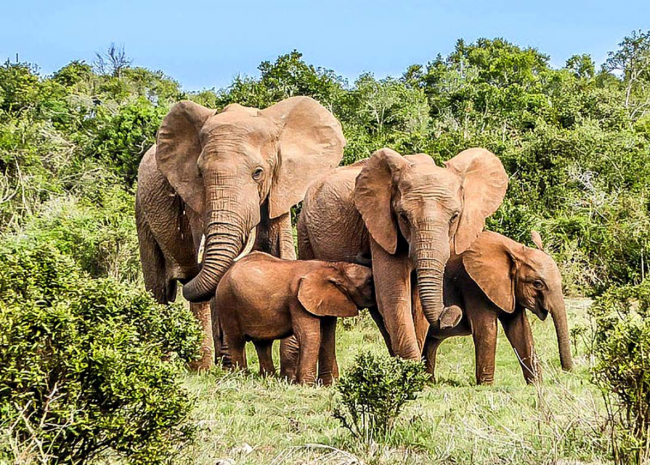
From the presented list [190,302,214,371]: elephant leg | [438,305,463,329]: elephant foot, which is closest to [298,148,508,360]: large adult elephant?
[438,305,463,329]: elephant foot

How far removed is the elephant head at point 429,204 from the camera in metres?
7.82

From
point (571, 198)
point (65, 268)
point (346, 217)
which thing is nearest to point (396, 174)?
point (346, 217)

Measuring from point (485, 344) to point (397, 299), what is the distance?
110cm

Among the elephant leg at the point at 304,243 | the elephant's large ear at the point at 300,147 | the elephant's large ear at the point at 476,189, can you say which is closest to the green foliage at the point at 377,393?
the elephant's large ear at the point at 476,189

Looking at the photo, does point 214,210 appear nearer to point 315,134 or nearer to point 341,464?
point 315,134

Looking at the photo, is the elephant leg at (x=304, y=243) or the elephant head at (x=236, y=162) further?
the elephant leg at (x=304, y=243)

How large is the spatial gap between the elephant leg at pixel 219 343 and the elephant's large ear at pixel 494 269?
2.39 metres

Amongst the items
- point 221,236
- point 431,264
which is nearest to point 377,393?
point 431,264

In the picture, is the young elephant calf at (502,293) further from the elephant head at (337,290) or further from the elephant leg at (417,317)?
the elephant head at (337,290)

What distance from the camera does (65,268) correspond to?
4.38 metres

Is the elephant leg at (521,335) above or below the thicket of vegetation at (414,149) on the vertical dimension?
below

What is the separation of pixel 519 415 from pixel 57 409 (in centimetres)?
317

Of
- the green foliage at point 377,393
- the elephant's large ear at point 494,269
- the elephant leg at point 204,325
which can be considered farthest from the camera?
the elephant leg at point 204,325

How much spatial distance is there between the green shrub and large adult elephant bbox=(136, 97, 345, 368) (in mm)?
3876
